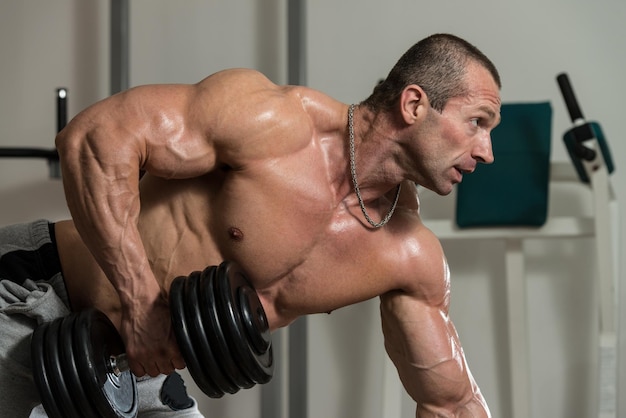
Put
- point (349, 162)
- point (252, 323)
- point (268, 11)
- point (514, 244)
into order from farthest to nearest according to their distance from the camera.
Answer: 1. point (268, 11)
2. point (514, 244)
3. point (349, 162)
4. point (252, 323)

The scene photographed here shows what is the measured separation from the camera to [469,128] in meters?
1.49

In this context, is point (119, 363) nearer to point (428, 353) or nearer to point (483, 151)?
point (428, 353)

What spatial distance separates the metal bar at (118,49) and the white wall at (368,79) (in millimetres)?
232

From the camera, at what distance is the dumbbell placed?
1354 mm

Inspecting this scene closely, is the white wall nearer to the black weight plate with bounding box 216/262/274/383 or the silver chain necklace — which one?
the silver chain necklace

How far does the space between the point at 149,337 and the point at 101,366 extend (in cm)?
9

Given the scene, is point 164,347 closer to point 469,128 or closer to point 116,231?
point 116,231

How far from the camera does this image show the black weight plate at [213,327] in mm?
1350

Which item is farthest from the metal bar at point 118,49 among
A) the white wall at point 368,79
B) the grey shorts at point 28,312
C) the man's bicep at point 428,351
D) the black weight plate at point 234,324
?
the black weight plate at point 234,324

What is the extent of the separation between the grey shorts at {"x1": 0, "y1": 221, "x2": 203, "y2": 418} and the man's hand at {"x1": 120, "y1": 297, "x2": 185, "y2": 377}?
0.19 m

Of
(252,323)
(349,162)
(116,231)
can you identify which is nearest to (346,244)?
(349,162)

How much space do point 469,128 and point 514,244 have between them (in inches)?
55.1

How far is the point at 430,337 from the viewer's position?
171cm

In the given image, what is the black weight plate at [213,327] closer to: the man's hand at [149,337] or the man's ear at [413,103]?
the man's hand at [149,337]
